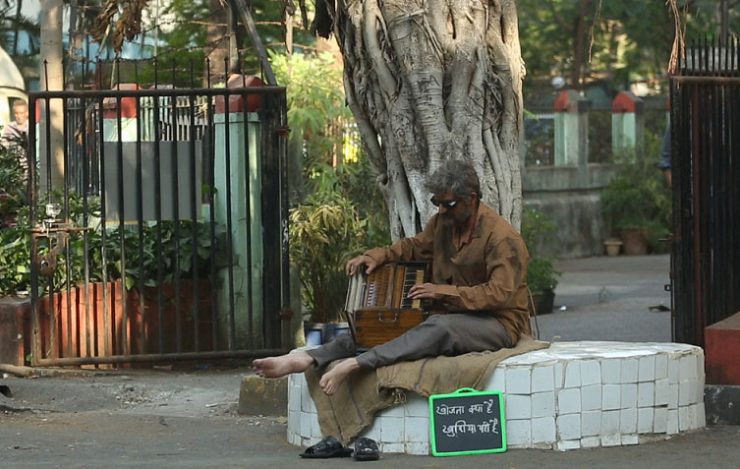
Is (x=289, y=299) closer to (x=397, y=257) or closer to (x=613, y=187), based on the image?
(x=397, y=257)

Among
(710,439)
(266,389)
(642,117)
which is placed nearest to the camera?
(710,439)

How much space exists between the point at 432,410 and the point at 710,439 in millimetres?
1485

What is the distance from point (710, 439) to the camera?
7.61m

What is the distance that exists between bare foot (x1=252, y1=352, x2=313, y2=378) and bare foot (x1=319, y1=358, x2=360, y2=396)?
0.18 metres

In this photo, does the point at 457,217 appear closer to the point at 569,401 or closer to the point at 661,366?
the point at 569,401

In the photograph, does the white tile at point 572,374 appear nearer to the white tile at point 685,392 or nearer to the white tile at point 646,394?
the white tile at point 646,394

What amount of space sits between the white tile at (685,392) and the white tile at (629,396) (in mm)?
324

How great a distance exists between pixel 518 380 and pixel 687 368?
100 cm

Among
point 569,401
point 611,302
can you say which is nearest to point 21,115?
point 611,302

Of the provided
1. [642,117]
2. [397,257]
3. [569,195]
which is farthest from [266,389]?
[642,117]

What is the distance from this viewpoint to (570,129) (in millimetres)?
23422

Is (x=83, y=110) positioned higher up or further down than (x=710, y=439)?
higher up

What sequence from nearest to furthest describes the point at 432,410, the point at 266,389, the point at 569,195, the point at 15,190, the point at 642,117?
1. the point at 432,410
2. the point at 266,389
3. the point at 15,190
4. the point at 569,195
5. the point at 642,117

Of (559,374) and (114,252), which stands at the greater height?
(114,252)
